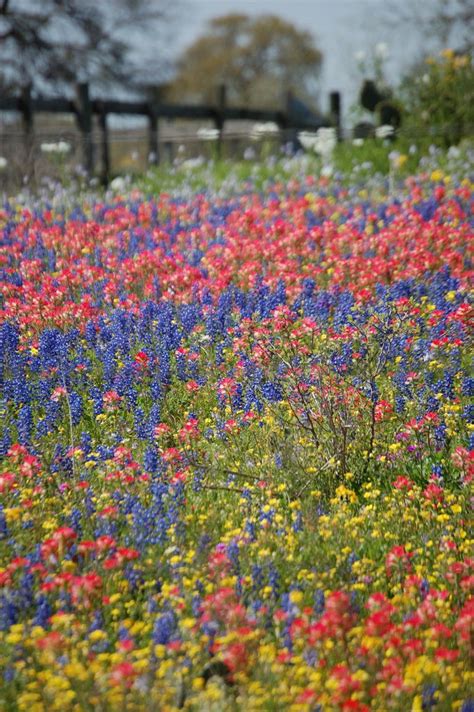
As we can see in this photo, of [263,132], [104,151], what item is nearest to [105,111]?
[104,151]

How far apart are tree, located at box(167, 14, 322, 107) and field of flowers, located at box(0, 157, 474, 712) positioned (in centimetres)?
5115

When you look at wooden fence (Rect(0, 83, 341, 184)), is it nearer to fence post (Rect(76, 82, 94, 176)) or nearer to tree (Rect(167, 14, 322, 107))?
fence post (Rect(76, 82, 94, 176))

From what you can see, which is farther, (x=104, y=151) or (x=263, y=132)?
(x=104, y=151)

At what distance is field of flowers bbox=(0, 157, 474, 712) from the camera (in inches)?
113

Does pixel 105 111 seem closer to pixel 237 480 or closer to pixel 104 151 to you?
pixel 104 151

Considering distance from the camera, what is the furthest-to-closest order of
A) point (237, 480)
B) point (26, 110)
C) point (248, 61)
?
point (248, 61) < point (26, 110) < point (237, 480)

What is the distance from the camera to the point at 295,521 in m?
3.84

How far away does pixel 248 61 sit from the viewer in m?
57.5

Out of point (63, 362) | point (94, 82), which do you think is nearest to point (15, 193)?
point (63, 362)

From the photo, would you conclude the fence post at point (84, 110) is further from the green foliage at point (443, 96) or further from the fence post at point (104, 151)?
the green foliage at point (443, 96)

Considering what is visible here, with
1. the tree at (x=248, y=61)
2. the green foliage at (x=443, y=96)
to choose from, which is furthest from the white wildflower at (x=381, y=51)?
the tree at (x=248, y=61)

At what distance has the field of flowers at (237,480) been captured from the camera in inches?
113

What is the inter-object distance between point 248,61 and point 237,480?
56.9m

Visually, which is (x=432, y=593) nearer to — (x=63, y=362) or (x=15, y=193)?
(x=63, y=362)
